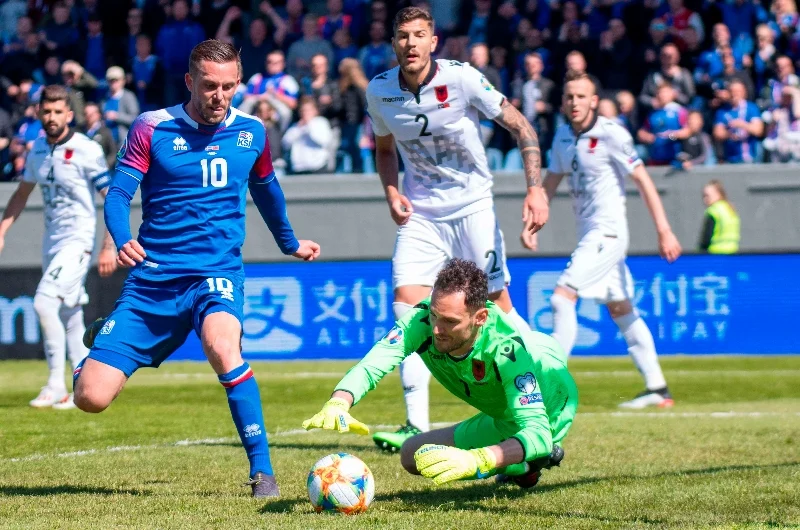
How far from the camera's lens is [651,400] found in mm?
11109

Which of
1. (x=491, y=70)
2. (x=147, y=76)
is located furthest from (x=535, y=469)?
(x=147, y=76)

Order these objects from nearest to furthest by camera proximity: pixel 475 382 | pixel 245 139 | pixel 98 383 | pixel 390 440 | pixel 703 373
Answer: pixel 475 382, pixel 98 383, pixel 245 139, pixel 390 440, pixel 703 373

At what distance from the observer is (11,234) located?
18859mm

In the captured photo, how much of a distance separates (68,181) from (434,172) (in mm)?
4026

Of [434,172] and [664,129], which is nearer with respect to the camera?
[434,172]

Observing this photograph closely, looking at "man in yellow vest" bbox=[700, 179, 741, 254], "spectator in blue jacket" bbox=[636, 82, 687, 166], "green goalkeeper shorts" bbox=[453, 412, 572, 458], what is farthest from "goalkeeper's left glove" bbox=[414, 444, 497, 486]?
"spectator in blue jacket" bbox=[636, 82, 687, 166]

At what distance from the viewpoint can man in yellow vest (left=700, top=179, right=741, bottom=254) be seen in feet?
57.0

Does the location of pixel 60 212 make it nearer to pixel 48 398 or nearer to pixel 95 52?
pixel 48 398

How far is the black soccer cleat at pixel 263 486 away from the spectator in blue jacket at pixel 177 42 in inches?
573

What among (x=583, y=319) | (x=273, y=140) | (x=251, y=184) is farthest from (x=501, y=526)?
(x=273, y=140)

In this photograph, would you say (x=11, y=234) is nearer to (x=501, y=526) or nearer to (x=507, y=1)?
(x=507, y=1)

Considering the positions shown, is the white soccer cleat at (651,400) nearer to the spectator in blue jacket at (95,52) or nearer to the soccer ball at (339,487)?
the soccer ball at (339,487)

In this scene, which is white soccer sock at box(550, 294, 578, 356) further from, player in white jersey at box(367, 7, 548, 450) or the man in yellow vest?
the man in yellow vest

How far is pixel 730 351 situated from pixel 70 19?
12456 mm
